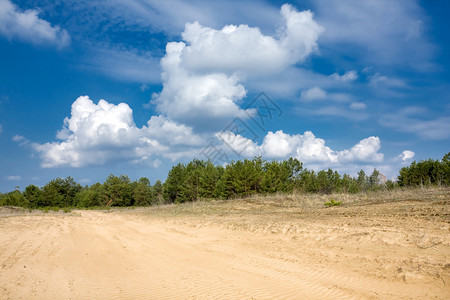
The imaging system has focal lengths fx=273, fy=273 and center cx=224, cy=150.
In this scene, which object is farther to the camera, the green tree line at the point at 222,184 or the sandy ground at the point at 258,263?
the green tree line at the point at 222,184

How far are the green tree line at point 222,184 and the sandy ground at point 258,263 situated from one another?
3547 centimetres

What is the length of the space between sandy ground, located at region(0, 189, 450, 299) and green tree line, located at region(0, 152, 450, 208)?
35466 millimetres

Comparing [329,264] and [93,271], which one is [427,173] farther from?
[93,271]

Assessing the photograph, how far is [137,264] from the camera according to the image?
8539mm

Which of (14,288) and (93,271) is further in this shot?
(93,271)

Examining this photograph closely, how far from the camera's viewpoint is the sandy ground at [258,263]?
591cm

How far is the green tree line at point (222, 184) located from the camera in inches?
1937

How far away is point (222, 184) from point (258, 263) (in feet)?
146

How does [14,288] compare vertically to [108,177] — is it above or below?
below

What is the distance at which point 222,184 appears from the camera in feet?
173

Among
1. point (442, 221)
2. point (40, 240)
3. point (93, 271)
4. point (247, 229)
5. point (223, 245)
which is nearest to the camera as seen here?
point (93, 271)

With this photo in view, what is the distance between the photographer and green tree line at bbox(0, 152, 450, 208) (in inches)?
1937

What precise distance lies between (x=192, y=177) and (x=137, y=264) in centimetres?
5395

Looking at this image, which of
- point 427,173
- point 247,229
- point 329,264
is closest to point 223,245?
point 247,229
